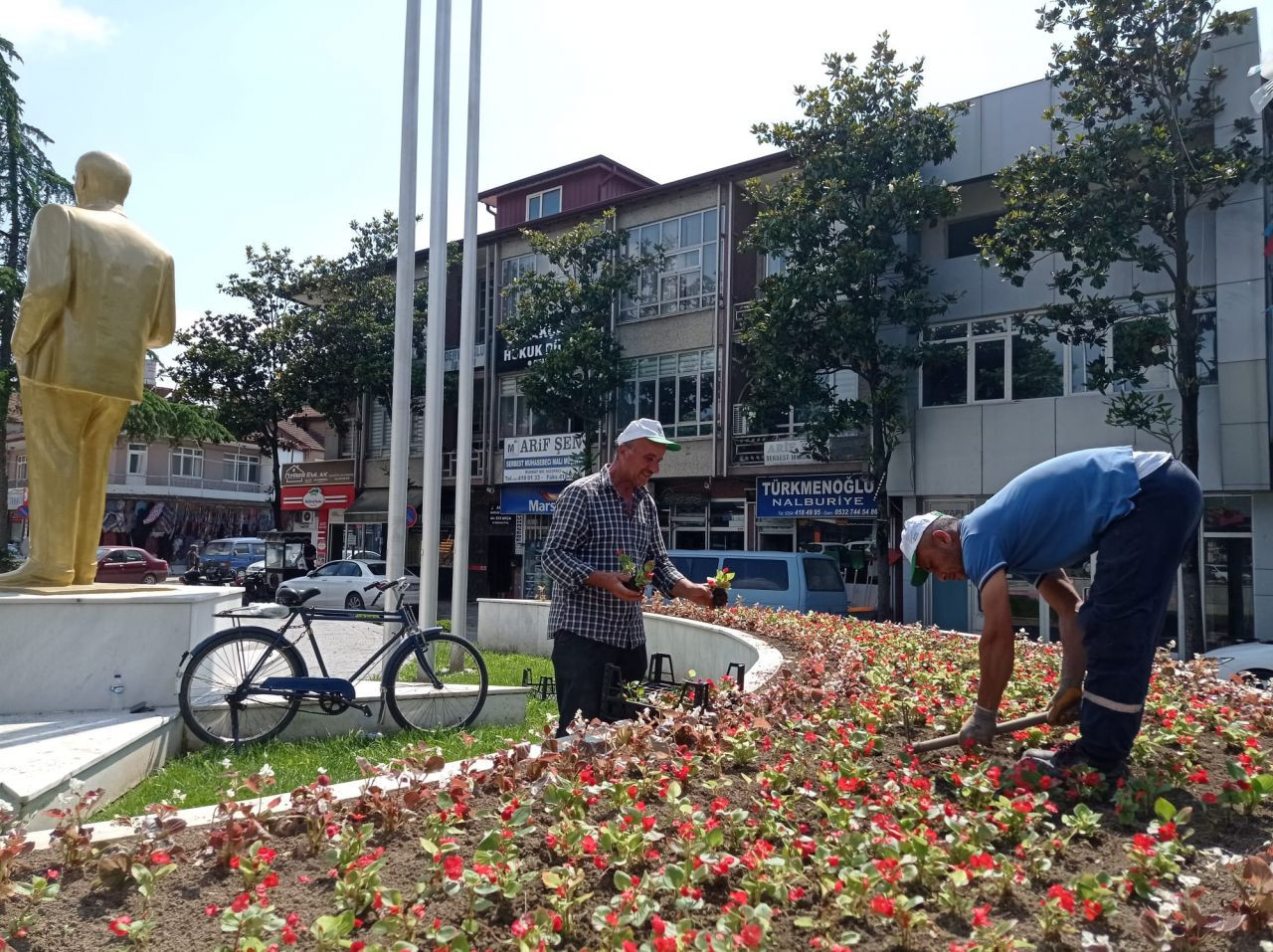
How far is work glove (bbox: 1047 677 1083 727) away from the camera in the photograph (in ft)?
11.8

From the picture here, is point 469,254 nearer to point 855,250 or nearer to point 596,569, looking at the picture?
point 596,569

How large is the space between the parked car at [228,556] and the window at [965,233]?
24.0 meters

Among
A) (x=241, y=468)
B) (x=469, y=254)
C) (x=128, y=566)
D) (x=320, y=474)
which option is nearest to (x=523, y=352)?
(x=320, y=474)

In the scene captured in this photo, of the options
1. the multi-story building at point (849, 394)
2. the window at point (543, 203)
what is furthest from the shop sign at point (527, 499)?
the window at point (543, 203)

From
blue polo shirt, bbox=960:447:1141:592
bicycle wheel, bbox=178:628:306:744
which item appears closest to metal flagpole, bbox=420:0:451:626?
bicycle wheel, bbox=178:628:306:744

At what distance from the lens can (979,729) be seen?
3.38m

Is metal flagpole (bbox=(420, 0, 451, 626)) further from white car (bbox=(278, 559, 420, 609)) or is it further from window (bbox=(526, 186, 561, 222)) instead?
window (bbox=(526, 186, 561, 222))

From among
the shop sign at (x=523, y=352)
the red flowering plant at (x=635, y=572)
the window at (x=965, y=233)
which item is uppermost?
the window at (x=965, y=233)

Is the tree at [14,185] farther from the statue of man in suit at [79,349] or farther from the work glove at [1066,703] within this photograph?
the work glove at [1066,703]

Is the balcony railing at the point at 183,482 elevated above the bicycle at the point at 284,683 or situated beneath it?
elevated above

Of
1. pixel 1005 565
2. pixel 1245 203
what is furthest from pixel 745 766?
pixel 1245 203

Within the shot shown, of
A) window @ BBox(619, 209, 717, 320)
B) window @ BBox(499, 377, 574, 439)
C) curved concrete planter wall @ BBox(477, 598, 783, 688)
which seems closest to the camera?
curved concrete planter wall @ BBox(477, 598, 783, 688)

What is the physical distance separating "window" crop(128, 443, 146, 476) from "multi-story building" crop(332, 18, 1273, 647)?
24.3 metres

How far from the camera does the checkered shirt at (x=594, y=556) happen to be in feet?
14.8
